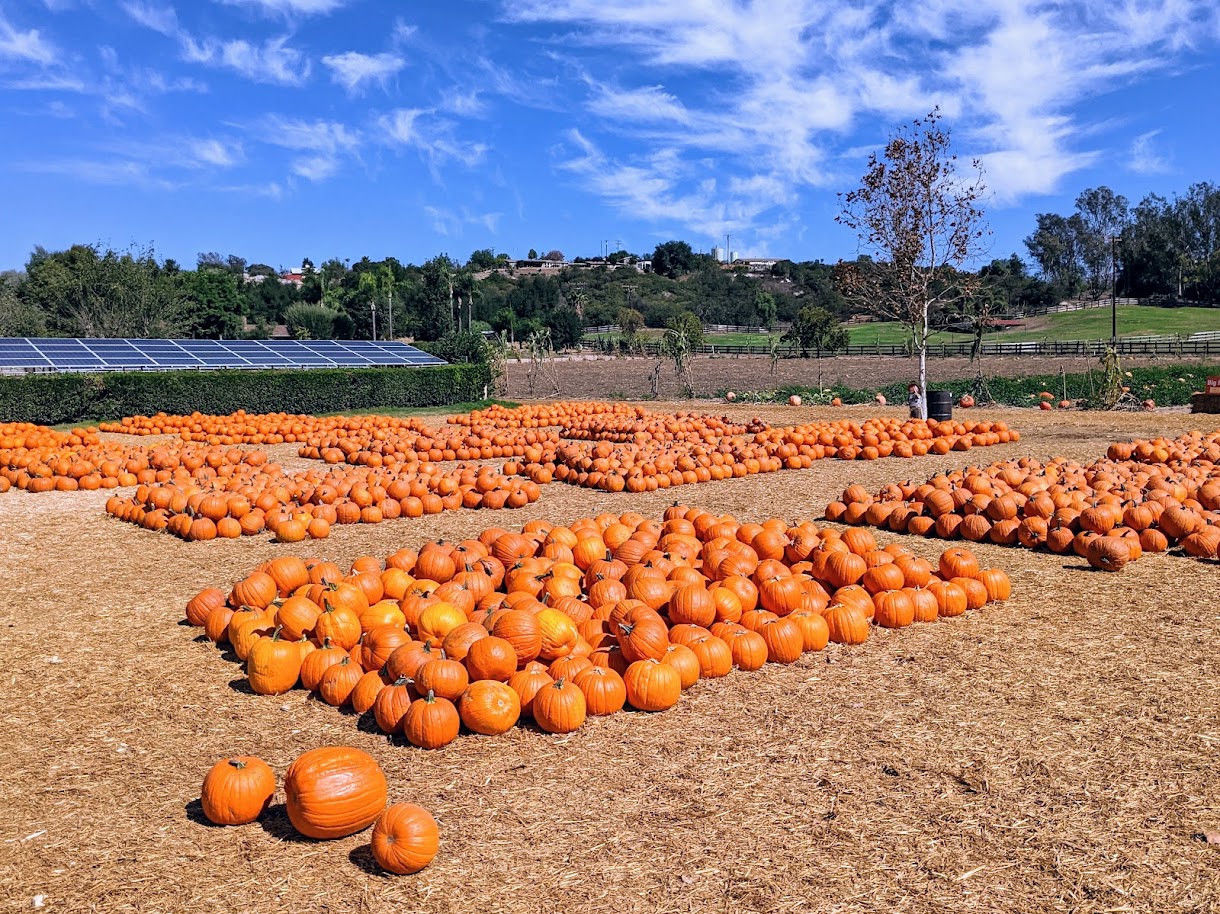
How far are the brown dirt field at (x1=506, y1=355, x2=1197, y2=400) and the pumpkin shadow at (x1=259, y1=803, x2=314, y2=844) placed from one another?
28126 millimetres

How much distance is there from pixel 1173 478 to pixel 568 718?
8031mm

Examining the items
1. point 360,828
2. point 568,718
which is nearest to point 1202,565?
point 568,718

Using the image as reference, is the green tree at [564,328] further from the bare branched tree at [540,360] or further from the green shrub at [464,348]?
the green shrub at [464,348]

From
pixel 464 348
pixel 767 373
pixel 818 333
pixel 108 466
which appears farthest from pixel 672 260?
pixel 108 466

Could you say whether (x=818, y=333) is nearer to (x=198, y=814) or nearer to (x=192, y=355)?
(x=192, y=355)

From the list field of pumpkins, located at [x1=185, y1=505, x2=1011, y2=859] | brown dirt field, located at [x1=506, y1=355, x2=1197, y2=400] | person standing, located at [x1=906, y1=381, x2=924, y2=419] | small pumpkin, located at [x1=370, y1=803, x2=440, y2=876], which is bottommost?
small pumpkin, located at [x1=370, y1=803, x2=440, y2=876]

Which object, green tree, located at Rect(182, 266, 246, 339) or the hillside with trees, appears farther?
green tree, located at Rect(182, 266, 246, 339)

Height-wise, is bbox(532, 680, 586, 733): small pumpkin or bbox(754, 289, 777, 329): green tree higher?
bbox(754, 289, 777, 329): green tree

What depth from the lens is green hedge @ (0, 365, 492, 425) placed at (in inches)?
915

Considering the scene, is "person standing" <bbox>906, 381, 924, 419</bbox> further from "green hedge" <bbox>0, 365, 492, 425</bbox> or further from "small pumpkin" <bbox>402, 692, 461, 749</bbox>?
"small pumpkin" <bbox>402, 692, 461, 749</bbox>

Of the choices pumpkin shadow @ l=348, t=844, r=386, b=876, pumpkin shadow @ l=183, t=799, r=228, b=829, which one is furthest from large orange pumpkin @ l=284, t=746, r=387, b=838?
pumpkin shadow @ l=183, t=799, r=228, b=829

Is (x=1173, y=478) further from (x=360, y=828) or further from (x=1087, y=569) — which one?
(x=360, y=828)

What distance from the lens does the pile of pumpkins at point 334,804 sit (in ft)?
11.1

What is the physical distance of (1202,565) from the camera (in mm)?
7547
